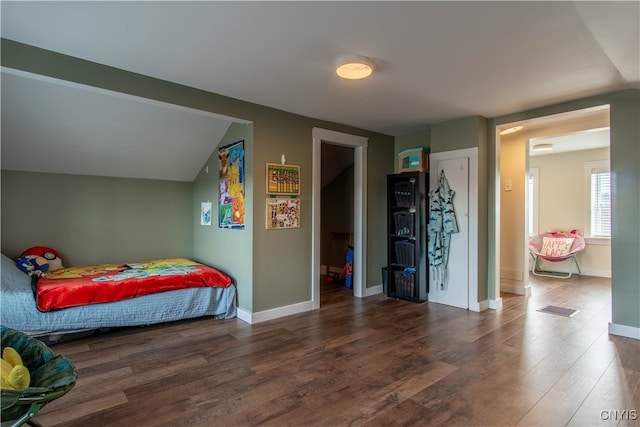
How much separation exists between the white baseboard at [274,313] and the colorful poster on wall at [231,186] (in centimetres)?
94

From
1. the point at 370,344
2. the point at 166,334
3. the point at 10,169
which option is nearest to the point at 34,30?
the point at 10,169

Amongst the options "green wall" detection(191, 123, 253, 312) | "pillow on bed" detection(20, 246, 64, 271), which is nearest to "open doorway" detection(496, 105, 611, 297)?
"green wall" detection(191, 123, 253, 312)

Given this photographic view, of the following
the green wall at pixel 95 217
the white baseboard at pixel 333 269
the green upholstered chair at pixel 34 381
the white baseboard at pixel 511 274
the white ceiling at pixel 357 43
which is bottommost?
→ the white baseboard at pixel 333 269

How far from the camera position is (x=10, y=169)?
12.6 feet

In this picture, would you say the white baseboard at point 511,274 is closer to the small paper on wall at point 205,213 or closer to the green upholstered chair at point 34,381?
the small paper on wall at point 205,213

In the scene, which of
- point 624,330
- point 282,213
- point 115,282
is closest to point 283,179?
point 282,213

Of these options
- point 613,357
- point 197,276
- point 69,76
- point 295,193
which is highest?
point 69,76

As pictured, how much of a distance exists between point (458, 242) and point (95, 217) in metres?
4.60

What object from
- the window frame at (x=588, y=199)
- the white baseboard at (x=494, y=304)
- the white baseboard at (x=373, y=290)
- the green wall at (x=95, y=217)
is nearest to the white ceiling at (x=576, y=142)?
the window frame at (x=588, y=199)

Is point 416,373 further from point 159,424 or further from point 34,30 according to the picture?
point 34,30

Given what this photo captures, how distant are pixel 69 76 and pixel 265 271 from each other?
2.41m

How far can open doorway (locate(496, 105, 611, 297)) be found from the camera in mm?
4598

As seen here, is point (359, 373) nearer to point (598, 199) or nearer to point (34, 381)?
point (34, 381)

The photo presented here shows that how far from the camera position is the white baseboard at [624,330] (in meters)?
3.21
